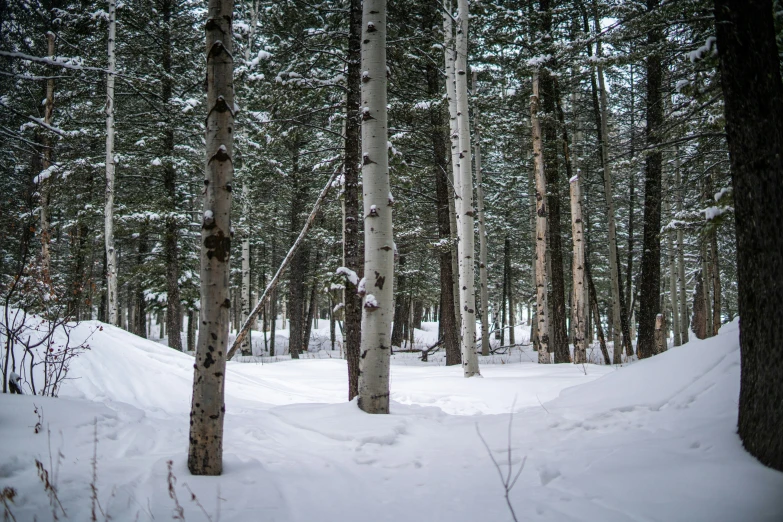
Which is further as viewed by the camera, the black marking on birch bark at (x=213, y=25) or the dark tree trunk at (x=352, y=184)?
the dark tree trunk at (x=352, y=184)

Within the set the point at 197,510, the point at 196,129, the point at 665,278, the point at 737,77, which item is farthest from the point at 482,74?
the point at 665,278

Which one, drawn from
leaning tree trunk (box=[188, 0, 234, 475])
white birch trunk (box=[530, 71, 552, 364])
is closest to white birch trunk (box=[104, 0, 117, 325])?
leaning tree trunk (box=[188, 0, 234, 475])

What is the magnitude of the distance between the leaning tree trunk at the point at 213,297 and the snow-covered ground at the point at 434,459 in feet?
0.74

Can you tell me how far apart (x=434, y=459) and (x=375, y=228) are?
2.29 metres

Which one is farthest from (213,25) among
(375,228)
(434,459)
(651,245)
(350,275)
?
(651,245)

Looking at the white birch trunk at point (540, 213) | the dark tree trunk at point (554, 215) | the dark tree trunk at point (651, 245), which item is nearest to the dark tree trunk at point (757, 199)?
the white birch trunk at point (540, 213)

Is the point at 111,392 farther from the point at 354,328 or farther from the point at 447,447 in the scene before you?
the point at 447,447

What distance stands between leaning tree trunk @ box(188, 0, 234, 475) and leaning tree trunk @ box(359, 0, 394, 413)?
174cm

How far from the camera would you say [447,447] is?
11.2 ft

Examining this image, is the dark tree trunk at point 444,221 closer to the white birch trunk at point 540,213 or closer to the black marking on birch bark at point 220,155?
the white birch trunk at point 540,213

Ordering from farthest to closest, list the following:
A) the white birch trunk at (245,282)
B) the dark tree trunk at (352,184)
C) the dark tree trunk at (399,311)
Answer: the dark tree trunk at (399,311)
the white birch trunk at (245,282)
the dark tree trunk at (352,184)

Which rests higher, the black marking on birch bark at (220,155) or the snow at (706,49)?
the snow at (706,49)

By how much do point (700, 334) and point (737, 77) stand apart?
15615mm

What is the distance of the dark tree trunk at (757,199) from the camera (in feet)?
8.05
